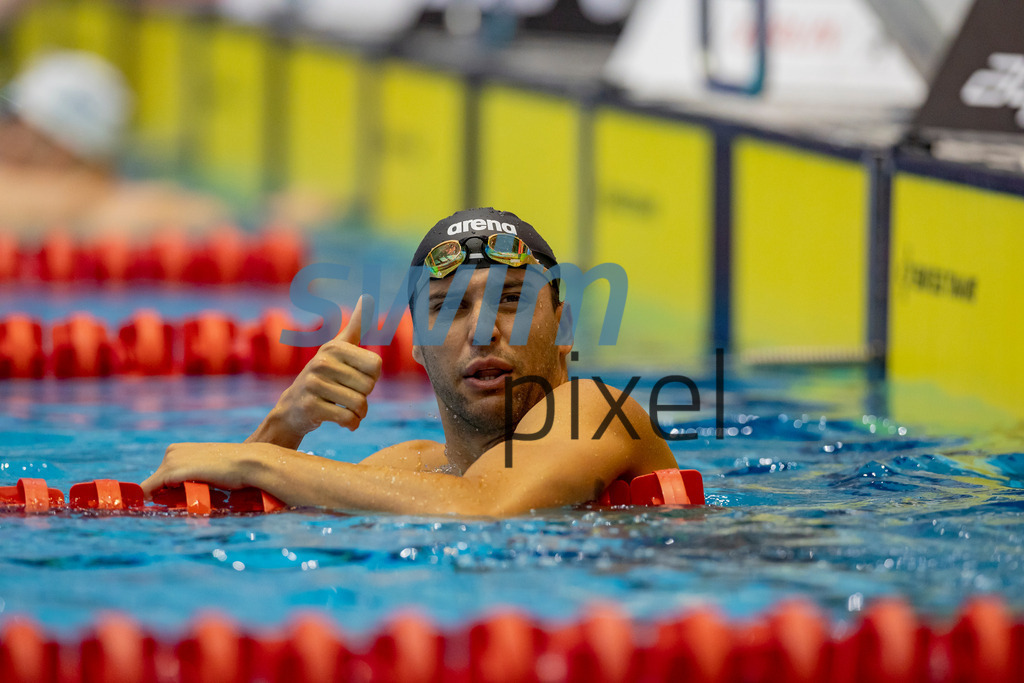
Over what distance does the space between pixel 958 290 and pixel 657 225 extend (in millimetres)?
2336

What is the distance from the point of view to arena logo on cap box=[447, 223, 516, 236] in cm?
314

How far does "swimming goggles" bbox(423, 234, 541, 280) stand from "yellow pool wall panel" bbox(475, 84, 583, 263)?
4.57m

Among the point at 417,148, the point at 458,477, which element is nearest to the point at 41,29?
the point at 417,148

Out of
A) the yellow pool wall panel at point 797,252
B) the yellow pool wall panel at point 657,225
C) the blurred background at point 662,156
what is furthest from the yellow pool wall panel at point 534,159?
the yellow pool wall panel at point 797,252

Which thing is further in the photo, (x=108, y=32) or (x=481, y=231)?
(x=108, y=32)

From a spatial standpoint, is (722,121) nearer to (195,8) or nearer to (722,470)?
(722,470)

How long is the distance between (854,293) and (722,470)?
204 centimetres

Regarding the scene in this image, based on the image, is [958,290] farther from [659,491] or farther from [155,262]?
[155,262]

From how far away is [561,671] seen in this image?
86.1 inches

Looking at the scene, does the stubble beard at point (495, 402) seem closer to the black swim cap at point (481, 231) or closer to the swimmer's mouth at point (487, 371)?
the swimmer's mouth at point (487, 371)

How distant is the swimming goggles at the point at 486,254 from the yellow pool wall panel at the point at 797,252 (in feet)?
8.98

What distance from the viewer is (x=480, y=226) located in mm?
3146

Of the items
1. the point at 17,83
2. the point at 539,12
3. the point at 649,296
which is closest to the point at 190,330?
the point at 649,296

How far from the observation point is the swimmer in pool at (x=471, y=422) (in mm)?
2812
